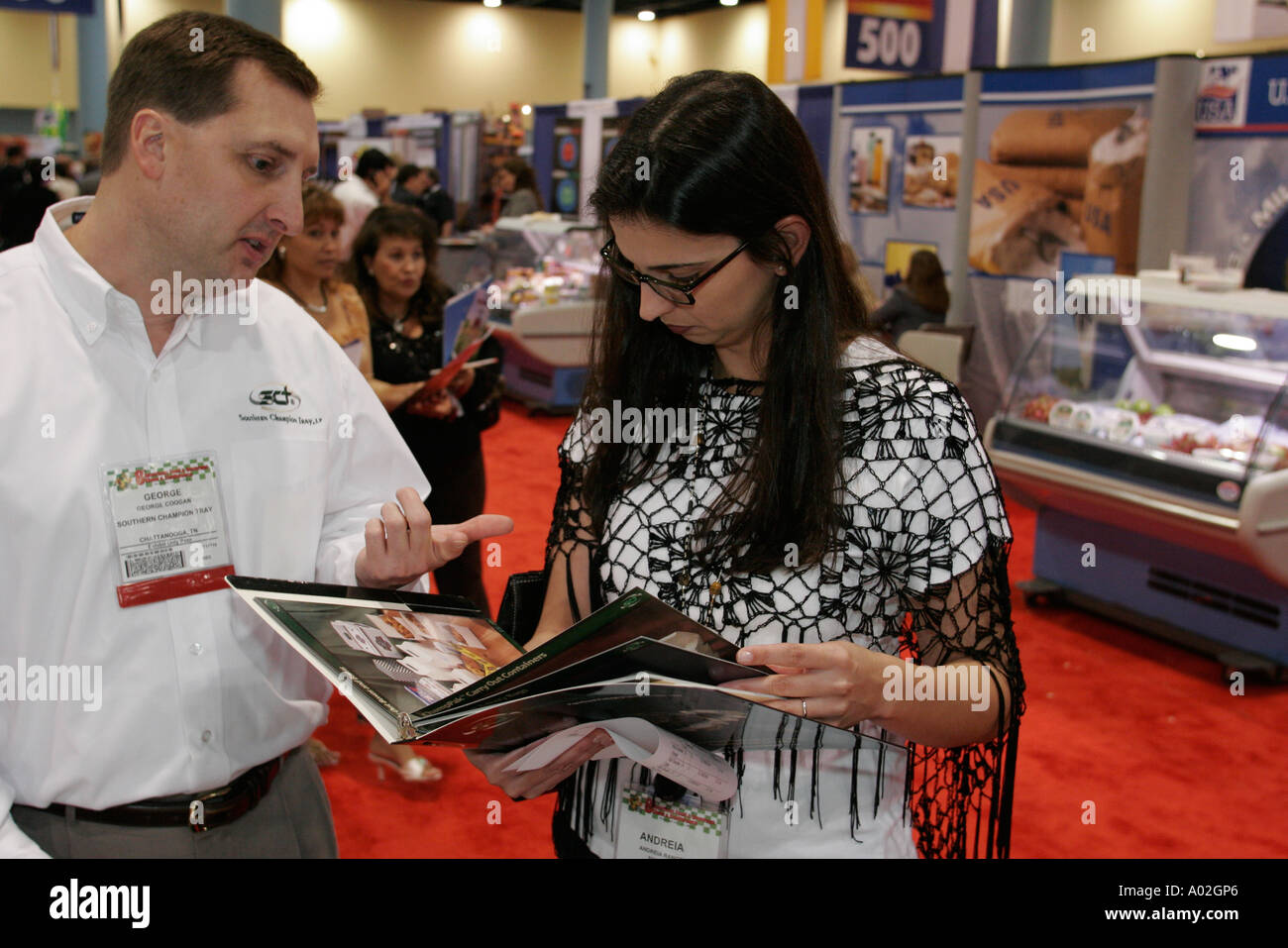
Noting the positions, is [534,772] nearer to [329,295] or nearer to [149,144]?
[149,144]

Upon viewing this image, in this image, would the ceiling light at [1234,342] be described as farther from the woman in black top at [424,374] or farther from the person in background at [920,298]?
the person in background at [920,298]

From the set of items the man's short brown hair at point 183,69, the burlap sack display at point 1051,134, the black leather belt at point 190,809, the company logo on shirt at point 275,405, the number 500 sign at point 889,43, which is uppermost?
the number 500 sign at point 889,43

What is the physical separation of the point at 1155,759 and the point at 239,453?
3471mm

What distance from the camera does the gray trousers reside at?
1.57m

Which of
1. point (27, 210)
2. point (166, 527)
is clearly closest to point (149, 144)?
point (166, 527)

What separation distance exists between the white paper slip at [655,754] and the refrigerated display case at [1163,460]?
3634 mm

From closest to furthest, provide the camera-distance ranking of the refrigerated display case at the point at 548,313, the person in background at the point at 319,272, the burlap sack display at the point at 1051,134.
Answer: the person in background at the point at 319,272 < the burlap sack display at the point at 1051,134 < the refrigerated display case at the point at 548,313

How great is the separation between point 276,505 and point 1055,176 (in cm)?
687

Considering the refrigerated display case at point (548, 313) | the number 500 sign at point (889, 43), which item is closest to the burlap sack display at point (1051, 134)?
the number 500 sign at point (889, 43)

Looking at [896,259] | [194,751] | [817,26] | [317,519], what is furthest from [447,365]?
[817,26]

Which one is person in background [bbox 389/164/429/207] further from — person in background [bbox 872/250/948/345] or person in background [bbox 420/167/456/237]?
person in background [bbox 872/250/948/345]

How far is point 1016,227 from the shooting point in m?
7.78

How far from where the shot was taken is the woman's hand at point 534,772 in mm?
1447

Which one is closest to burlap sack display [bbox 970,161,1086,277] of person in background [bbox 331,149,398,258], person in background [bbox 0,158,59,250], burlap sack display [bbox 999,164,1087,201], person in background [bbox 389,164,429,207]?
burlap sack display [bbox 999,164,1087,201]
